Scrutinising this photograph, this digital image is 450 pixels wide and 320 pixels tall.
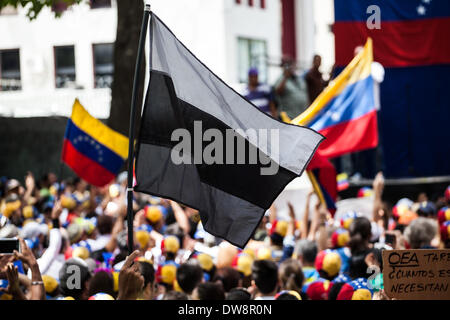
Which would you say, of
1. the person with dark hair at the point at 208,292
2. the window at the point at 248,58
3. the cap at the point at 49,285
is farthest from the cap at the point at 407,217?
the window at the point at 248,58

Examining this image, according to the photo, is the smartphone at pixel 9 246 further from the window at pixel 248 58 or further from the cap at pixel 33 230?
the window at pixel 248 58

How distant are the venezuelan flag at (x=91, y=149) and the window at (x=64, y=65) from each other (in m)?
22.4

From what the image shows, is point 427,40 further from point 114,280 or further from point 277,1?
point 277,1

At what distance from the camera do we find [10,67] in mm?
34156

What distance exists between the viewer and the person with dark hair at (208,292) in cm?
687

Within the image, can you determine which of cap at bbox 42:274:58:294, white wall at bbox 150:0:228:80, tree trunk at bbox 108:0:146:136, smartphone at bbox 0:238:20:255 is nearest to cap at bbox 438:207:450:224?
cap at bbox 42:274:58:294

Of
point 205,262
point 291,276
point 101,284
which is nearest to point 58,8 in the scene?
point 205,262

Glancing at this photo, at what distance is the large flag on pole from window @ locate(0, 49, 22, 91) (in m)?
28.3

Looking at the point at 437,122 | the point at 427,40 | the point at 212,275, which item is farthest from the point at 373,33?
the point at 212,275

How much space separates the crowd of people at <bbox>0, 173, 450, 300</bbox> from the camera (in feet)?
21.6

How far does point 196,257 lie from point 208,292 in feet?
5.00

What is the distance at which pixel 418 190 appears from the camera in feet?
51.4

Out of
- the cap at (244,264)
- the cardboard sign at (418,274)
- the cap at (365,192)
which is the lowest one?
the cap at (365,192)

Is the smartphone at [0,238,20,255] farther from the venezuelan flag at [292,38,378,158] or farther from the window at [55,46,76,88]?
the window at [55,46,76,88]
